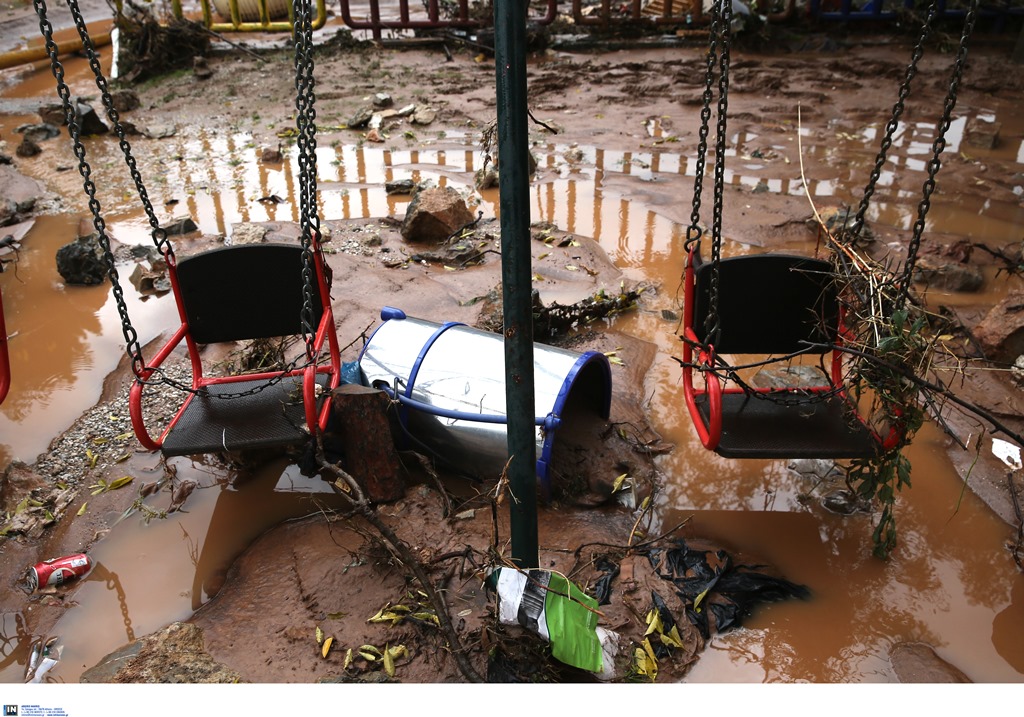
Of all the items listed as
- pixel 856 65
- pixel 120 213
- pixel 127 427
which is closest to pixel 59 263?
pixel 120 213

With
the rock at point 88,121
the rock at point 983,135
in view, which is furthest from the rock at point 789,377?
the rock at point 88,121

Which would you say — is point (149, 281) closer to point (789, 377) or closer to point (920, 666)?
point (789, 377)

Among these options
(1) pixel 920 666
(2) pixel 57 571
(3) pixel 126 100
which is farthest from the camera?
(3) pixel 126 100

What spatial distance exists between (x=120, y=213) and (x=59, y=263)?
4.80 feet

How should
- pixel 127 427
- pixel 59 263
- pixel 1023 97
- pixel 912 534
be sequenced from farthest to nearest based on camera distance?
pixel 1023 97 < pixel 59 263 < pixel 127 427 < pixel 912 534

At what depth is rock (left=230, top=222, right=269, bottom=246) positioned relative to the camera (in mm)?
6520

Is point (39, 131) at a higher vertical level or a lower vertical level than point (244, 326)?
higher

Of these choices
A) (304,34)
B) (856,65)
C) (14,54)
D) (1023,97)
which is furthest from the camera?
(14,54)

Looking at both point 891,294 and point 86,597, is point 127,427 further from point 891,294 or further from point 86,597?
point 891,294

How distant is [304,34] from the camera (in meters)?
2.79

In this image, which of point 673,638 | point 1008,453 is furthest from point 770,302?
point 1008,453

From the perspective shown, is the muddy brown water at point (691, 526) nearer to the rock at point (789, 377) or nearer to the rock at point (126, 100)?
the rock at point (789, 377)

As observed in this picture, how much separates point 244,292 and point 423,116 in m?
6.60

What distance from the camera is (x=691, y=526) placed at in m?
3.91
